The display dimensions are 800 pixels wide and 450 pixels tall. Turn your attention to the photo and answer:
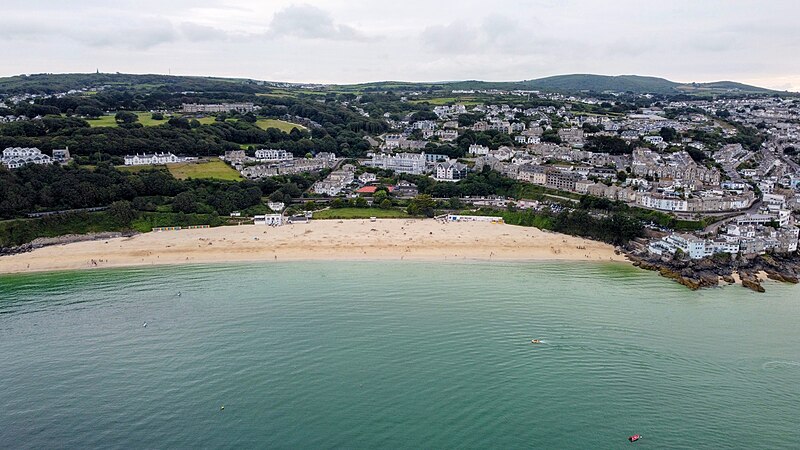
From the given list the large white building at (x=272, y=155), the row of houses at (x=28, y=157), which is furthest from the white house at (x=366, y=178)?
the row of houses at (x=28, y=157)

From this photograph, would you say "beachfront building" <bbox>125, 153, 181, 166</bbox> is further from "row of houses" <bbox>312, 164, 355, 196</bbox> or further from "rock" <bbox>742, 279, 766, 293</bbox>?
"rock" <bbox>742, 279, 766, 293</bbox>

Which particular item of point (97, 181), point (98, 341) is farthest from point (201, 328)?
point (97, 181)

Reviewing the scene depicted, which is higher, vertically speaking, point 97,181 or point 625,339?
point 97,181

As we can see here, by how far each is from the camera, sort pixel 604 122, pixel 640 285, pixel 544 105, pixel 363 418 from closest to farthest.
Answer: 1. pixel 363 418
2. pixel 640 285
3. pixel 604 122
4. pixel 544 105

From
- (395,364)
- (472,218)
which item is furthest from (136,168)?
(395,364)

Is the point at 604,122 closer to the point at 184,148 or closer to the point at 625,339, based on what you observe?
the point at 184,148

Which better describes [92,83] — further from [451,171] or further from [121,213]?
[451,171]
